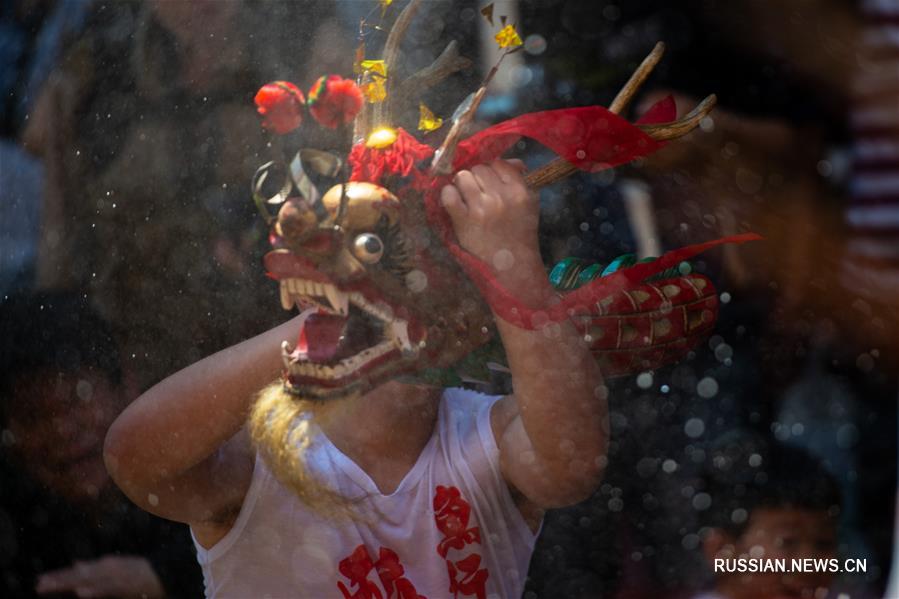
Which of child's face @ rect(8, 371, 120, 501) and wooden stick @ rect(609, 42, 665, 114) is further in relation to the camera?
child's face @ rect(8, 371, 120, 501)

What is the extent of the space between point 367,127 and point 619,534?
0.51 m

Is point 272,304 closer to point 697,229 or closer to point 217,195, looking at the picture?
point 217,195

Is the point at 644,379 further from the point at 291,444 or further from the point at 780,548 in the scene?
the point at 291,444

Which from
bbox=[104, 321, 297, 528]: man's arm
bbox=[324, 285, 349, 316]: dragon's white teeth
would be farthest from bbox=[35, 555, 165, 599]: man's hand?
bbox=[324, 285, 349, 316]: dragon's white teeth

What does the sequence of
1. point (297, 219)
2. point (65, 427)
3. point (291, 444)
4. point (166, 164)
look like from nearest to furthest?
point (297, 219)
point (291, 444)
point (166, 164)
point (65, 427)

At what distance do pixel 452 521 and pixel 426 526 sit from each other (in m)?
0.03

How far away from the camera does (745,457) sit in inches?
45.1

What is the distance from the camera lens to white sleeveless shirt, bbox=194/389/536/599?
44.8 inches

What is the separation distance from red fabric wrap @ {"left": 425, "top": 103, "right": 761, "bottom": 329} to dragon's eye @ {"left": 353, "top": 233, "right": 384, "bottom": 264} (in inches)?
2.7

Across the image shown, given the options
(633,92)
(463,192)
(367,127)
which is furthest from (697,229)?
(367,127)

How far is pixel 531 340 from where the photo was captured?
3.45 ft

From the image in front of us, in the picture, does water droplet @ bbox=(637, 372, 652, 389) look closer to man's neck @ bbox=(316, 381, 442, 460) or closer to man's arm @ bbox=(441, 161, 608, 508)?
man's arm @ bbox=(441, 161, 608, 508)

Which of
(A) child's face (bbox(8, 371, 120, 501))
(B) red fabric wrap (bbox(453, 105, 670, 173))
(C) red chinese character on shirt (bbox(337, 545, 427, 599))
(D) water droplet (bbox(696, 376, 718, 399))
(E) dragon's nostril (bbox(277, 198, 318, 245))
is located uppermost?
(B) red fabric wrap (bbox(453, 105, 670, 173))

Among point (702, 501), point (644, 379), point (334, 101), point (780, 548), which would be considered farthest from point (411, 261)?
point (780, 548)
